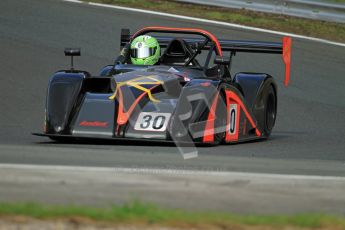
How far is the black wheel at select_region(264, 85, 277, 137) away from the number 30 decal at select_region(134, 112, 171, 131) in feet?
7.18

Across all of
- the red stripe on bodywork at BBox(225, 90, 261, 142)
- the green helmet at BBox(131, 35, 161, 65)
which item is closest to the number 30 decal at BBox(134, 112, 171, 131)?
the red stripe on bodywork at BBox(225, 90, 261, 142)

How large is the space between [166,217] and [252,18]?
1205 cm

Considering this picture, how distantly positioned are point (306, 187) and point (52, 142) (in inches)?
133

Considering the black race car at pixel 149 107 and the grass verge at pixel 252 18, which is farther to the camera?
the grass verge at pixel 252 18

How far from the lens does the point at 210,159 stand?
22.7 ft

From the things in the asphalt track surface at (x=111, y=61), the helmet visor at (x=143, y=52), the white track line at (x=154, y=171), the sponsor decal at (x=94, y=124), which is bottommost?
the asphalt track surface at (x=111, y=61)

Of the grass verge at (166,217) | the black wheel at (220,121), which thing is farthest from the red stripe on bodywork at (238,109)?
the grass verge at (166,217)

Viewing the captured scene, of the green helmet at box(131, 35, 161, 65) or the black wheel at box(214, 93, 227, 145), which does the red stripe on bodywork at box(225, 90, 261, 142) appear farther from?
the green helmet at box(131, 35, 161, 65)

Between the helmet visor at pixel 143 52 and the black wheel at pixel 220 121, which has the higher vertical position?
the helmet visor at pixel 143 52

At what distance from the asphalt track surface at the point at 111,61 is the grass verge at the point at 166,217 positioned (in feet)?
4.05

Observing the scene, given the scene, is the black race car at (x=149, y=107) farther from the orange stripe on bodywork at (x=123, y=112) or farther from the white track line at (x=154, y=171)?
the white track line at (x=154, y=171)

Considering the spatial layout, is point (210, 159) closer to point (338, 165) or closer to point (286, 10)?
point (338, 165)

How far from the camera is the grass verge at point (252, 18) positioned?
16141 mm

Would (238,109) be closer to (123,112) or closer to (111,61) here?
(123,112)
